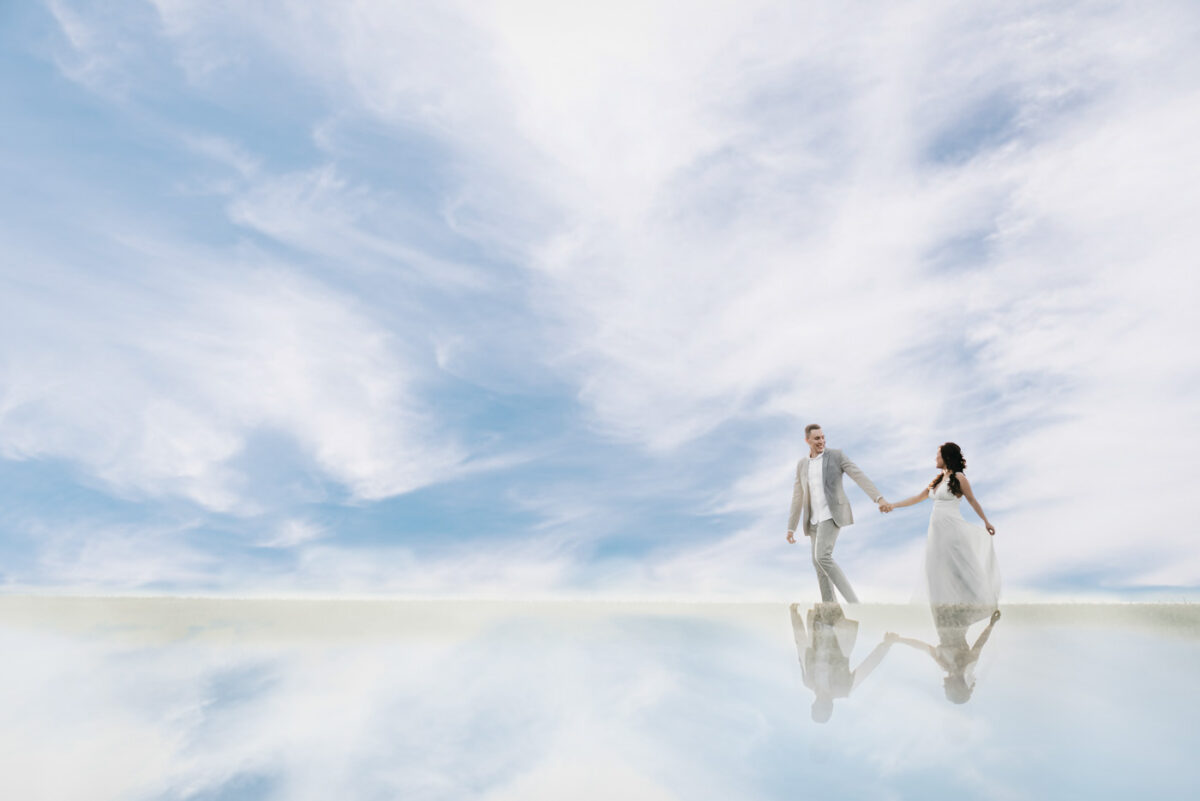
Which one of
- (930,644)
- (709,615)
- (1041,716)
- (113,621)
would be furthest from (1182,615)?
(113,621)

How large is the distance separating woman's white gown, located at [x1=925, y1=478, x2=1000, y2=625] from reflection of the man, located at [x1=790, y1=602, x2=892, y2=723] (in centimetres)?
182

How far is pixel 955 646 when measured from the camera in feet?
36.8

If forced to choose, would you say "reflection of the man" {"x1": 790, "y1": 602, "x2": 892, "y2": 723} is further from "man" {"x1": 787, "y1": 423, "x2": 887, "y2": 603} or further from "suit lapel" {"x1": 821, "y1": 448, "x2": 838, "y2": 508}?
"suit lapel" {"x1": 821, "y1": 448, "x2": 838, "y2": 508}

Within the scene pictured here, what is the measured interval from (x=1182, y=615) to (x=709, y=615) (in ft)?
24.4

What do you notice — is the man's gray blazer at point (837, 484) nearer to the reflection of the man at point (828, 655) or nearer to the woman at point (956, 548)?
the woman at point (956, 548)

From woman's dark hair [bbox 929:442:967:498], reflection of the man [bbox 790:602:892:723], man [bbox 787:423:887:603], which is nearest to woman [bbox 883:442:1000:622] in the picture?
woman's dark hair [bbox 929:442:967:498]

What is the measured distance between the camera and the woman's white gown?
13719 mm

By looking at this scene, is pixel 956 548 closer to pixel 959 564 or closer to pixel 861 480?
pixel 959 564

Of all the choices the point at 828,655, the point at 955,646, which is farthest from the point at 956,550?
the point at 828,655

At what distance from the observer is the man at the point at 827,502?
1412 centimetres

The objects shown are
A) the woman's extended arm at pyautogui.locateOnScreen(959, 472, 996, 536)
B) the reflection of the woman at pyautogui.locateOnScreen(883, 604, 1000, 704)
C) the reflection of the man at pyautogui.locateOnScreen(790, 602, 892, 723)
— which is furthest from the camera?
the woman's extended arm at pyautogui.locateOnScreen(959, 472, 996, 536)

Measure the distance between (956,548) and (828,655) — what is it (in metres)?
4.22

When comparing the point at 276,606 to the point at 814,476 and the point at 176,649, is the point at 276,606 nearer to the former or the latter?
the point at 176,649

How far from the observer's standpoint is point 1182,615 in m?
13.4
